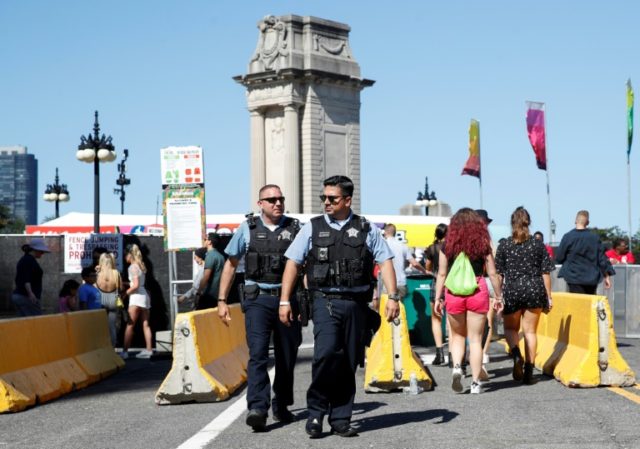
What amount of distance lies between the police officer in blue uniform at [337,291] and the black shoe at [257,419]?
39 centimetres

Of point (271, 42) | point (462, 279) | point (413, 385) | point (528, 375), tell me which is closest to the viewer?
point (462, 279)

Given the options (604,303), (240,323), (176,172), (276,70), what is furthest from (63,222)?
(604,303)

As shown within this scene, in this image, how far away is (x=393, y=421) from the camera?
10141 millimetres

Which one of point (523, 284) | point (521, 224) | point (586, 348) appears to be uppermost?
point (521, 224)

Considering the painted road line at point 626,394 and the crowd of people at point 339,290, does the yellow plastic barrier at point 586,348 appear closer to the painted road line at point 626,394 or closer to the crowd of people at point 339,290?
the painted road line at point 626,394

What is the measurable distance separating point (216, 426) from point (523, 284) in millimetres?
4320

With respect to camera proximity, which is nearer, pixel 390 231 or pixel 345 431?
pixel 345 431

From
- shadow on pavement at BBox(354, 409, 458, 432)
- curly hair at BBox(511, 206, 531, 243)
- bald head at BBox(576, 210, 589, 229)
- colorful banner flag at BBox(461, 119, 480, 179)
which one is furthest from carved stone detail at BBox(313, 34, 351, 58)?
shadow on pavement at BBox(354, 409, 458, 432)

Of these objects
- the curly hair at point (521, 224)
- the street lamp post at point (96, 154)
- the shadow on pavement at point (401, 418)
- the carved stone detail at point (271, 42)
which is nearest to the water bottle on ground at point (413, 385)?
the shadow on pavement at point (401, 418)

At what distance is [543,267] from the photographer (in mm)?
13328

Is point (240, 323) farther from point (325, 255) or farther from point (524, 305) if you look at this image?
point (325, 255)

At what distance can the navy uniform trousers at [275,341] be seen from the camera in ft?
33.1

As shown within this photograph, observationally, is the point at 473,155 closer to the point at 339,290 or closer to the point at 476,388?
the point at 476,388

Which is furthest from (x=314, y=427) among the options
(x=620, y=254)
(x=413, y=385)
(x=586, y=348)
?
(x=620, y=254)
